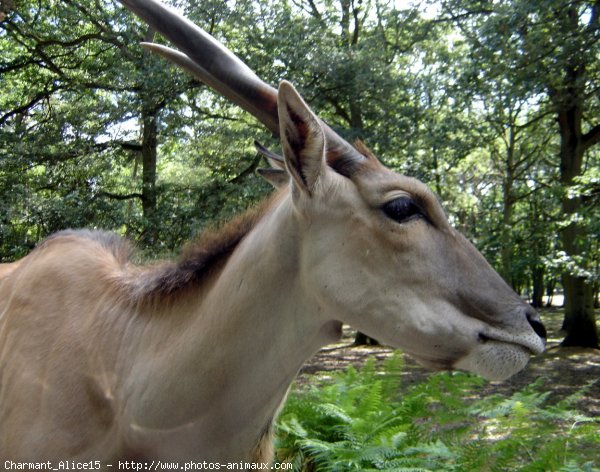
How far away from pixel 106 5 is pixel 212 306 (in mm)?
13335

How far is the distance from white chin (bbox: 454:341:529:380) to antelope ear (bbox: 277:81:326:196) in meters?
0.85

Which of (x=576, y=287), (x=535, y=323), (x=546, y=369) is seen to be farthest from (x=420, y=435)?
(x=576, y=287)

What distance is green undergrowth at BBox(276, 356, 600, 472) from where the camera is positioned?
3.60m

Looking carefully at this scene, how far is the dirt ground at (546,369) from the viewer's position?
1094 cm

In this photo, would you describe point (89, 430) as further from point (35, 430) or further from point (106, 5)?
point (106, 5)

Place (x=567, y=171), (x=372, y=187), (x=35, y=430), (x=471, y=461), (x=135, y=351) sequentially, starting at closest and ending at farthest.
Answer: (x=372, y=187) → (x=35, y=430) → (x=135, y=351) → (x=471, y=461) → (x=567, y=171)

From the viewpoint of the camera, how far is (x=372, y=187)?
228 cm

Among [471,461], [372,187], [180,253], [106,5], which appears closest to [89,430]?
[180,253]

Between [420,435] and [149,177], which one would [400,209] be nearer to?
Result: [420,435]

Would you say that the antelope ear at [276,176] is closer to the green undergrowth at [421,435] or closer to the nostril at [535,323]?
the nostril at [535,323]

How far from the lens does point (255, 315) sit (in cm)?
230

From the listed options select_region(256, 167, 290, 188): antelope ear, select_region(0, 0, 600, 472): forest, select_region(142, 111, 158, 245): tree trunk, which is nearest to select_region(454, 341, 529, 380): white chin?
select_region(256, 167, 290, 188): antelope ear

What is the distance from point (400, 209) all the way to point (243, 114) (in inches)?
518

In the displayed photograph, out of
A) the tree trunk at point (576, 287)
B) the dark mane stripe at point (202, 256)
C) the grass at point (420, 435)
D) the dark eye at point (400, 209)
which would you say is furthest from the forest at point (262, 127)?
the dark eye at point (400, 209)
